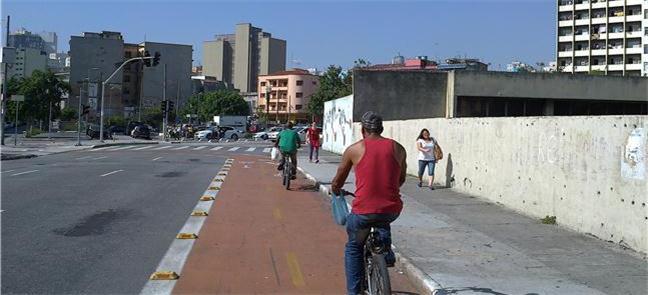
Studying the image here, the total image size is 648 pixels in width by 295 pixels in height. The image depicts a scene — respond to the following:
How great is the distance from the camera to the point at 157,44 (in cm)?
13050

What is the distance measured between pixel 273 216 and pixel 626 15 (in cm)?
11197

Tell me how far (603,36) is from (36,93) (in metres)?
91.7

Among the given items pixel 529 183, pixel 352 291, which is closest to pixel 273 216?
pixel 529 183

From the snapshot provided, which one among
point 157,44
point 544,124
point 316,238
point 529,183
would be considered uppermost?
point 157,44

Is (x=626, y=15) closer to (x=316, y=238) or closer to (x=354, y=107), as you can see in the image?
(x=354, y=107)

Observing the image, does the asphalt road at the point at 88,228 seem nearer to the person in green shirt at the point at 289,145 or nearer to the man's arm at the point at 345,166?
the person in green shirt at the point at 289,145

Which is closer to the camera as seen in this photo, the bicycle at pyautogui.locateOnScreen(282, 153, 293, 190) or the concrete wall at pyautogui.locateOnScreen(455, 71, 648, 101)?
the bicycle at pyautogui.locateOnScreen(282, 153, 293, 190)

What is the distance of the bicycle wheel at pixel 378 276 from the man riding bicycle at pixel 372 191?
11 cm

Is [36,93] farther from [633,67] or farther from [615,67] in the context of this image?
[615,67]

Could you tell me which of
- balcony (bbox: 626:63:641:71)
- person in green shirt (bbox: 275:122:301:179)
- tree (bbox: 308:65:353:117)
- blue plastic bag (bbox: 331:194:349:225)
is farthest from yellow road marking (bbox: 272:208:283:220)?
balcony (bbox: 626:63:641:71)

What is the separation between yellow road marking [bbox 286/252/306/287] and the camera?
21.8 feet

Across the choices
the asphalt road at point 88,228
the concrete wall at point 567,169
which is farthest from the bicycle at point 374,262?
the concrete wall at point 567,169

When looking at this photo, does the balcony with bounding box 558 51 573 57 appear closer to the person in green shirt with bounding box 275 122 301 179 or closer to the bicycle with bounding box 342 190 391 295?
the person in green shirt with bounding box 275 122 301 179

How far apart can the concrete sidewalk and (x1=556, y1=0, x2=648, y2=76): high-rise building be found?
338 feet
